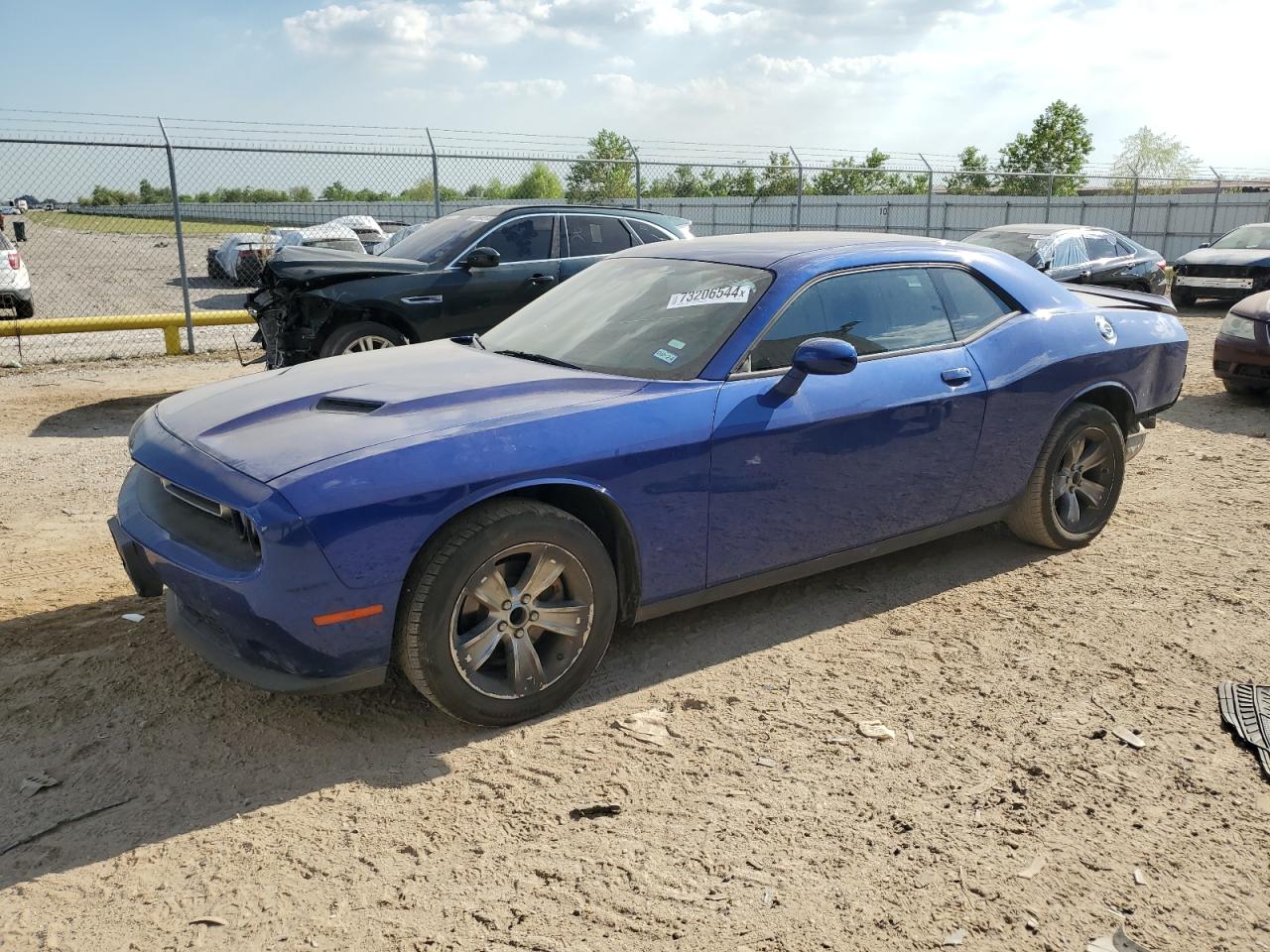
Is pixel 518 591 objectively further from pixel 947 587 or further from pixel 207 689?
pixel 947 587

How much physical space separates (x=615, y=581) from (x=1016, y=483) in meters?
2.26

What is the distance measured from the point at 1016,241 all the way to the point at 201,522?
471 inches

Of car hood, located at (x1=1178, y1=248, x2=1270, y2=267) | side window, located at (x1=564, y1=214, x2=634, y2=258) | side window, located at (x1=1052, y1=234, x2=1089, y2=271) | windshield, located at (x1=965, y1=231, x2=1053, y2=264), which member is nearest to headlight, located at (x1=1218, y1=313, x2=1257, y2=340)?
windshield, located at (x1=965, y1=231, x2=1053, y2=264)

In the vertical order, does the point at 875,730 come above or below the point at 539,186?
below

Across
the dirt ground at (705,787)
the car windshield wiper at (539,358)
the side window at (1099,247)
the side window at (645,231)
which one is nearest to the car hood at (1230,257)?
the side window at (1099,247)

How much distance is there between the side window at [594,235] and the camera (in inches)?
349

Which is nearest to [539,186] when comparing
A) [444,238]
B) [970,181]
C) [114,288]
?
[114,288]

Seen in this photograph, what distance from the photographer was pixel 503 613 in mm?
3285

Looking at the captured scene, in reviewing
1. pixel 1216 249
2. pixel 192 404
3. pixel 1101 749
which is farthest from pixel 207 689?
pixel 1216 249

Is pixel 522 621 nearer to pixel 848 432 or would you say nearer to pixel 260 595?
pixel 260 595

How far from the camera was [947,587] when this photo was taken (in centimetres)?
473

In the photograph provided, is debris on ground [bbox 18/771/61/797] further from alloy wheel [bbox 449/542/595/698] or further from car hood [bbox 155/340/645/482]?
alloy wheel [bbox 449/542/595/698]

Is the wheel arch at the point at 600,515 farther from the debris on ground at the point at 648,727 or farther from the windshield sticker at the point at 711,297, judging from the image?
the windshield sticker at the point at 711,297

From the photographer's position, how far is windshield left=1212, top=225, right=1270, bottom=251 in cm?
1655
